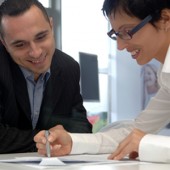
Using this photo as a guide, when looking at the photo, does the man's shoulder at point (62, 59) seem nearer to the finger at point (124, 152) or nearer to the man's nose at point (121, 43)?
the man's nose at point (121, 43)

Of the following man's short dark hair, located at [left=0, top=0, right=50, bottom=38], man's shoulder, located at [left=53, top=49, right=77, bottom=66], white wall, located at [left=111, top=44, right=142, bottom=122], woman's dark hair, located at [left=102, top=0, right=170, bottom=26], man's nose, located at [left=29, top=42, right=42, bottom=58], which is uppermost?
man's short dark hair, located at [left=0, top=0, right=50, bottom=38]

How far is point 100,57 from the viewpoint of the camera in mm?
4824

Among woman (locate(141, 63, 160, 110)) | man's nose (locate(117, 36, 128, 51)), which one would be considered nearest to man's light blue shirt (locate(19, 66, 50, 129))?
man's nose (locate(117, 36, 128, 51))

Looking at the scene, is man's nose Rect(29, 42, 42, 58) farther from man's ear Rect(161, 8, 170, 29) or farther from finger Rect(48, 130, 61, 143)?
man's ear Rect(161, 8, 170, 29)

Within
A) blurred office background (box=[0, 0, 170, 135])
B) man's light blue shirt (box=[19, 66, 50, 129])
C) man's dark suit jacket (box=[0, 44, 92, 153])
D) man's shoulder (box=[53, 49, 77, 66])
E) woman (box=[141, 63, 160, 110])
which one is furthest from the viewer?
woman (box=[141, 63, 160, 110])

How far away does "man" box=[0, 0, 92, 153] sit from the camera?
140 cm

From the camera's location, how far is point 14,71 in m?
1.54

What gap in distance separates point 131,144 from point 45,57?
2.88ft

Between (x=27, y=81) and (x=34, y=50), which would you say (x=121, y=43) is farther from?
(x=27, y=81)

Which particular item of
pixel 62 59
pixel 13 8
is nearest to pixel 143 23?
pixel 13 8

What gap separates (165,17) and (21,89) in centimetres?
93

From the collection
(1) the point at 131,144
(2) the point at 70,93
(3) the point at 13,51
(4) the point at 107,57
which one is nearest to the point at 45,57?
(3) the point at 13,51

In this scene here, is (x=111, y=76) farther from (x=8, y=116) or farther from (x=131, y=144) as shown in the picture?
(x=131, y=144)

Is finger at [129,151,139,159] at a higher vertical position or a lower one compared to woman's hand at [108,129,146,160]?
lower
